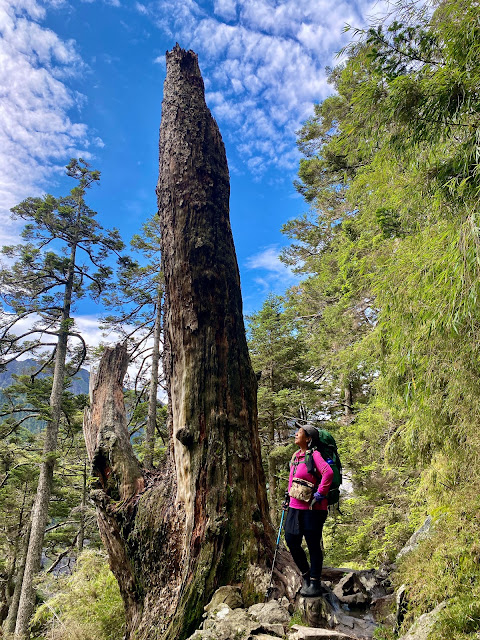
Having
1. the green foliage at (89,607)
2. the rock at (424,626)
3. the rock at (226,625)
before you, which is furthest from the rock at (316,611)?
the green foliage at (89,607)

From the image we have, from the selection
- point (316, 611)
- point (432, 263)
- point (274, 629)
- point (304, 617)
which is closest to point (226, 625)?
point (274, 629)

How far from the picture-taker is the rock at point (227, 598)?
308 centimetres

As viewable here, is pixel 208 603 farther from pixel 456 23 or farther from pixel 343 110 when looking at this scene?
pixel 343 110

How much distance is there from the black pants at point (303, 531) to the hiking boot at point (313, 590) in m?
0.23

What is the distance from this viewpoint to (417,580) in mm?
3186

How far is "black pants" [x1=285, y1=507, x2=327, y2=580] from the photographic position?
3561 mm

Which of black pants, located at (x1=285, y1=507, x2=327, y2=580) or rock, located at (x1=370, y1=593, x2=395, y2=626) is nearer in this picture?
rock, located at (x1=370, y1=593, x2=395, y2=626)

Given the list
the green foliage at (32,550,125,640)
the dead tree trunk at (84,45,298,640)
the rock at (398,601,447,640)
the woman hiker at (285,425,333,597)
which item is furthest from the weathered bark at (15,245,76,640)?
the rock at (398,601,447,640)

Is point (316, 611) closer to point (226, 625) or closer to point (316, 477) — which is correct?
point (226, 625)

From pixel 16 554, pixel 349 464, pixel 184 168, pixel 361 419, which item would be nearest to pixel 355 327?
pixel 361 419

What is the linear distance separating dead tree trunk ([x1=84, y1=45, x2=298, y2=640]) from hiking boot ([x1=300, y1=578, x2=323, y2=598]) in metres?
0.43

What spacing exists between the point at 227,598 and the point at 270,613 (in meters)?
0.44

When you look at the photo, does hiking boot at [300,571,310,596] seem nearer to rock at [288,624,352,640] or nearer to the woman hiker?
the woman hiker

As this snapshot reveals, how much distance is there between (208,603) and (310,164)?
478 inches
